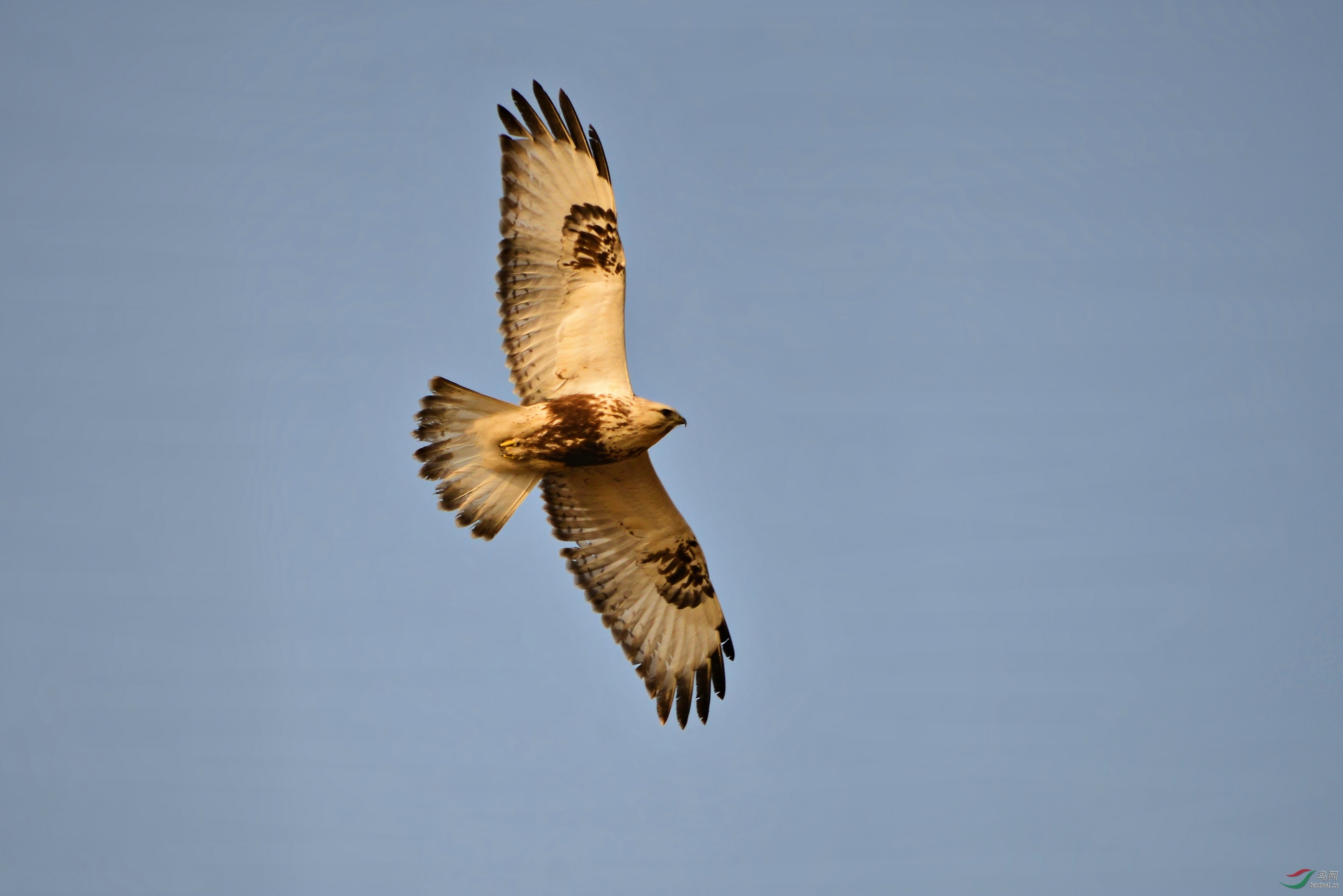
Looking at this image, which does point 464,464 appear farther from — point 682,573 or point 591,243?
point 682,573

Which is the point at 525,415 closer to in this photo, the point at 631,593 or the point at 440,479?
the point at 440,479

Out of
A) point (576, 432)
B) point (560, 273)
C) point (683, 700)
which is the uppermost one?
point (560, 273)

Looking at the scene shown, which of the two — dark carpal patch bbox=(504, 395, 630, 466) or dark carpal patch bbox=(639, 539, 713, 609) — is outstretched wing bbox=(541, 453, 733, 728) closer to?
dark carpal patch bbox=(639, 539, 713, 609)

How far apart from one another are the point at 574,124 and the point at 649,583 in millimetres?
3481

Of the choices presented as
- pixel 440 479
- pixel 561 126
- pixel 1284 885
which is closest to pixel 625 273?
pixel 561 126

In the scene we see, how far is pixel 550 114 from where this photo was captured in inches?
368

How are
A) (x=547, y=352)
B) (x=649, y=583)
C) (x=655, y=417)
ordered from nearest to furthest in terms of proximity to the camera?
(x=655, y=417), (x=547, y=352), (x=649, y=583)

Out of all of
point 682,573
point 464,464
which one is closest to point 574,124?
point 464,464

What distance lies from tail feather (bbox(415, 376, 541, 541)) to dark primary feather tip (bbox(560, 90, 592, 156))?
190cm

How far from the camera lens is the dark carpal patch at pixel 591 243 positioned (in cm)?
915

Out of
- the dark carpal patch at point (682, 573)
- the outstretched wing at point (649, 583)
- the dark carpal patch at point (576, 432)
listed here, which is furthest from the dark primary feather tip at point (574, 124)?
the dark carpal patch at point (682, 573)

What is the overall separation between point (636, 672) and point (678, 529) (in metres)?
1.15

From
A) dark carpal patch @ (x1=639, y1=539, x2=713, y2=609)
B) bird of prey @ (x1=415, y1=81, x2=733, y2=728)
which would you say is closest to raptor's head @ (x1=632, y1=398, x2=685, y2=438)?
bird of prey @ (x1=415, y1=81, x2=733, y2=728)

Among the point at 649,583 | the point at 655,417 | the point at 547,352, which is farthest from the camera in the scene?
the point at 649,583
